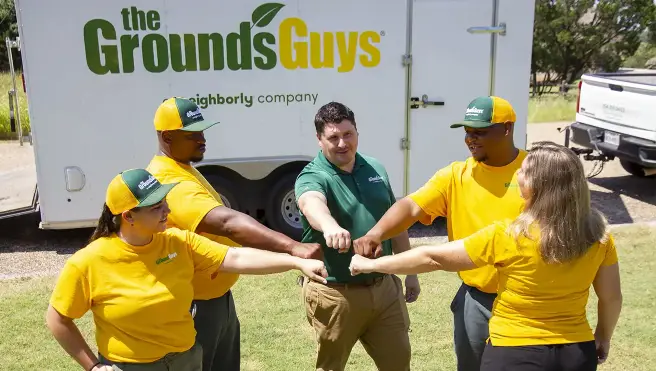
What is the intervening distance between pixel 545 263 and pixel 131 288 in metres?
1.62

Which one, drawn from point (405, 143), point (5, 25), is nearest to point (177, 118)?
point (405, 143)

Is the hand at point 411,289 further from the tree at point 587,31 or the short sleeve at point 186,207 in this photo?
the tree at point 587,31

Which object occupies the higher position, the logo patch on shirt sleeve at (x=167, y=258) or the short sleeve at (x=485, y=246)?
the short sleeve at (x=485, y=246)

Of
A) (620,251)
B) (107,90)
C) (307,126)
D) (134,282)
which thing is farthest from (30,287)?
(620,251)

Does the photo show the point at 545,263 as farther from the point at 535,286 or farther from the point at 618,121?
the point at 618,121

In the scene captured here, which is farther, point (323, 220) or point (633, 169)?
point (633, 169)

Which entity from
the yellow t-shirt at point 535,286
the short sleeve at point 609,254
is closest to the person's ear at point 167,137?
the yellow t-shirt at point 535,286

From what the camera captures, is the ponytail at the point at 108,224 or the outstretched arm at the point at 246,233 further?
the outstretched arm at the point at 246,233

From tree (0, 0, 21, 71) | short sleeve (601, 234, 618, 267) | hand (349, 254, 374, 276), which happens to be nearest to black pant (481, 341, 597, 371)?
short sleeve (601, 234, 618, 267)

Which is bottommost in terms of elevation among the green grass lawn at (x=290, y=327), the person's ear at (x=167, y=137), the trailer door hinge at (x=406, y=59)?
the green grass lawn at (x=290, y=327)

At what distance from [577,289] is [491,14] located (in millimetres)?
5273

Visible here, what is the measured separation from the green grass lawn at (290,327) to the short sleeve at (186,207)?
199cm

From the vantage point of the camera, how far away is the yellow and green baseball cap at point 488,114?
3029 mm

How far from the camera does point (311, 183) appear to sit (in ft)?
10.7
